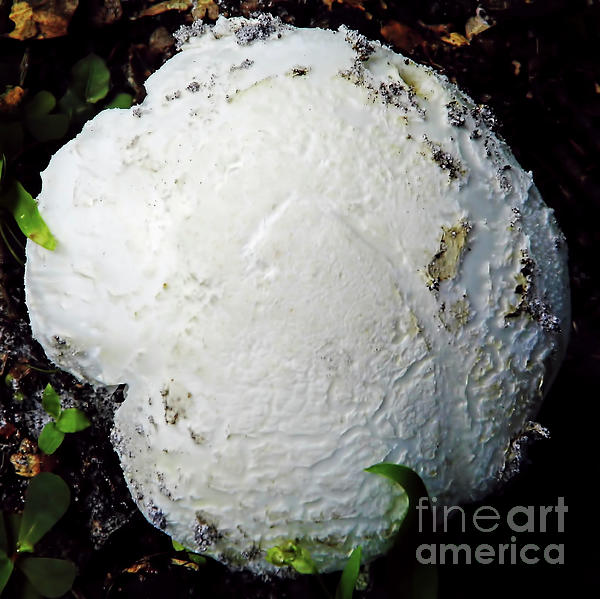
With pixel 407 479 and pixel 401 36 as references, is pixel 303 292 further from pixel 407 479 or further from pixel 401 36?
pixel 401 36

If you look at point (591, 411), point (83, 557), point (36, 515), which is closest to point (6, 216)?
point (36, 515)

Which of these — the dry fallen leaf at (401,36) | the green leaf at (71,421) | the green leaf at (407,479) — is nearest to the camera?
the green leaf at (407,479)

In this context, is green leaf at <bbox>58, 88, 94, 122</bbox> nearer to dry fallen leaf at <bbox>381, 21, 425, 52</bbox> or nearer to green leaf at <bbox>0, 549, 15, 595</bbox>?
dry fallen leaf at <bbox>381, 21, 425, 52</bbox>

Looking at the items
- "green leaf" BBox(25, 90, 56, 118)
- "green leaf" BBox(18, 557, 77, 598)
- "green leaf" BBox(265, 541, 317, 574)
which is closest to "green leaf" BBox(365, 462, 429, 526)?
"green leaf" BBox(265, 541, 317, 574)

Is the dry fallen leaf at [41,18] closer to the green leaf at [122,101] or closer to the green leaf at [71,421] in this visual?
the green leaf at [122,101]

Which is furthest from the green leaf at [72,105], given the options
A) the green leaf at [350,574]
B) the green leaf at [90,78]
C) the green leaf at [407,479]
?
the green leaf at [350,574]
